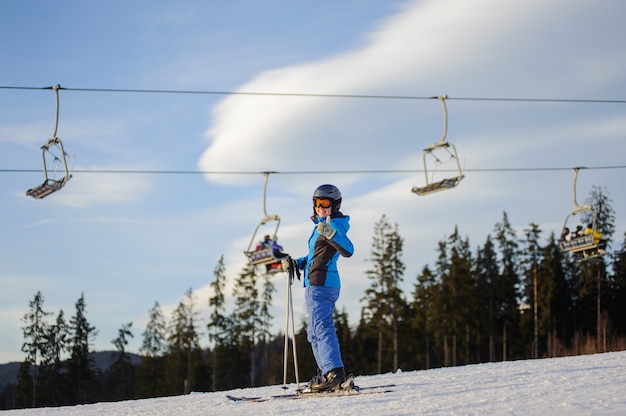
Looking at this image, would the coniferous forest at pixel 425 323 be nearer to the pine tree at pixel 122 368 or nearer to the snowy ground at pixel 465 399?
the pine tree at pixel 122 368

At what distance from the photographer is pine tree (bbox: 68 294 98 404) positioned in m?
75.7

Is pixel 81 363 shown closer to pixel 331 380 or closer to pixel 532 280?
pixel 532 280

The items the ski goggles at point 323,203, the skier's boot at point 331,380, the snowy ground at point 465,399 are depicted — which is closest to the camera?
the snowy ground at point 465,399

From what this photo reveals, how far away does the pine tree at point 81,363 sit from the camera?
75.7 meters

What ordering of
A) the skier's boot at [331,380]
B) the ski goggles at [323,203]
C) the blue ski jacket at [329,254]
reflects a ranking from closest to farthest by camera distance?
the skier's boot at [331,380] → the blue ski jacket at [329,254] → the ski goggles at [323,203]

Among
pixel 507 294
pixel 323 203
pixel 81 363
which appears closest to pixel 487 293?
pixel 507 294

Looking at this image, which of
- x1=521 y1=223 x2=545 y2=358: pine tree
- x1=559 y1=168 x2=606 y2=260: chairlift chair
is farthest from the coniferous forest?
x1=559 y1=168 x2=606 y2=260: chairlift chair

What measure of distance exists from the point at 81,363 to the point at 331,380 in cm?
7286

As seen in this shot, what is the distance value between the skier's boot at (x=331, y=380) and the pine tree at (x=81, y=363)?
69054mm

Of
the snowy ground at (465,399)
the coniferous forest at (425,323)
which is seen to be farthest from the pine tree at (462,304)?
the snowy ground at (465,399)

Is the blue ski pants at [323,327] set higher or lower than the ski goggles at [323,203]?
lower

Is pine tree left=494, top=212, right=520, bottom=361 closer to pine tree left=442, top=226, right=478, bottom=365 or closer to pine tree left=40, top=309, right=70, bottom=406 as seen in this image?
pine tree left=442, top=226, right=478, bottom=365

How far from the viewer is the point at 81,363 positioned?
77.6 metres

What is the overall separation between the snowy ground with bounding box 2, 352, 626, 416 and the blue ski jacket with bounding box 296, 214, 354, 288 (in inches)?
54.2
